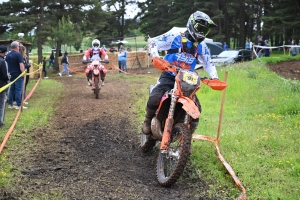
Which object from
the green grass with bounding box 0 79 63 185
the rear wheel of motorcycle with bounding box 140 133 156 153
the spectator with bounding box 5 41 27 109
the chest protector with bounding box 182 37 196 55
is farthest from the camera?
the spectator with bounding box 5 41 27 109

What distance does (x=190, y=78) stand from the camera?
5.35 m

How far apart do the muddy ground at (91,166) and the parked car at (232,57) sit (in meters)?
19.1

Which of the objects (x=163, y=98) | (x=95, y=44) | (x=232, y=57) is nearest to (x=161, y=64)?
(x=163, y=98)

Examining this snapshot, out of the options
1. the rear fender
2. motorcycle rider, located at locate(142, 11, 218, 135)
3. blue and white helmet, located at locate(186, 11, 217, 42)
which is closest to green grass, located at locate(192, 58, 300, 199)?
motorcycle rider, located at locate(142, 11, 218, 135)

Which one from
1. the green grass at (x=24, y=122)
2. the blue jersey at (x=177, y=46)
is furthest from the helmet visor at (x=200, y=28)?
the green grass at (x=24, y=122)

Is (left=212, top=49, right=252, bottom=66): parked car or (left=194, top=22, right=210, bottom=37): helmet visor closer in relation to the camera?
(left=194, top=22, right=210, bottom=37): helmet visor

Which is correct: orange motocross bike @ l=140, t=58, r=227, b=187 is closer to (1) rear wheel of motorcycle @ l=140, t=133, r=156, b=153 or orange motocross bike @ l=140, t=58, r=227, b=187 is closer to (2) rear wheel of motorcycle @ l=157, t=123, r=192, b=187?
(2) rear wheel of motorcycle @ l=157, t=123, r=192, b=187

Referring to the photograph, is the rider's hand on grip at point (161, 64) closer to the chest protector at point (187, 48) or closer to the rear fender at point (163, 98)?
the rear fender at point (163, 98)

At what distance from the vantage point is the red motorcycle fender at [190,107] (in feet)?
16.6

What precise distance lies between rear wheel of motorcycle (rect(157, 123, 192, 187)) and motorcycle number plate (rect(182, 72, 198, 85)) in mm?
582

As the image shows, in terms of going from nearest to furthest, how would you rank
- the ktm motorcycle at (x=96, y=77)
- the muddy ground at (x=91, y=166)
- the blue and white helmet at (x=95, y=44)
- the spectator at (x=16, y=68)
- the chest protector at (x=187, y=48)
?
the muddy ground at (x=91, y=166) < the chest protector at (x=187, y=48) < the spectator at (x=16, y=68) < the ktm motorcycle at (x=96, y=77) < the blue and white helmet at (x=95, y=44)

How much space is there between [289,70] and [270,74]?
3646mm

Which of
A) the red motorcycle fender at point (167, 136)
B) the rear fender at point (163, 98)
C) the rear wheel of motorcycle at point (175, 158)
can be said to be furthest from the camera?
the rear fender at point (163, 98)

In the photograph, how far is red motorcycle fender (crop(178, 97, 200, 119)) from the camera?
16.6ft
